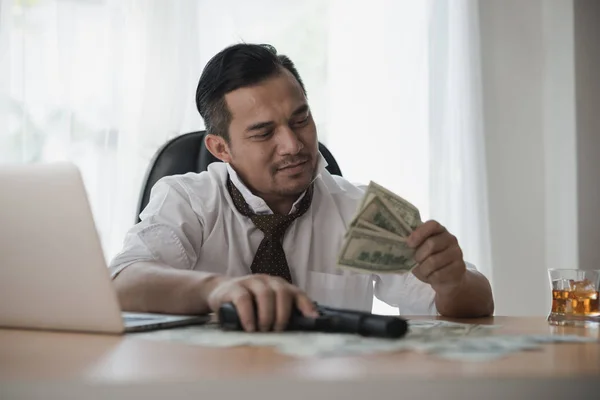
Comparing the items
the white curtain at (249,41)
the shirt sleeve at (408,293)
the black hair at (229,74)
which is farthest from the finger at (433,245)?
the white curtain at (249,41)

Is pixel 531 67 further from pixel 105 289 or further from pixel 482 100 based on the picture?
pixel 105 289

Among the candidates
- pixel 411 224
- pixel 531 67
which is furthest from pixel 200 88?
pixel 531 67

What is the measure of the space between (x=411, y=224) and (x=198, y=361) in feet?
2.22

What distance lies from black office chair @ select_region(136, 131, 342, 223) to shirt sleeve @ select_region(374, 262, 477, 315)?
40 centimetres

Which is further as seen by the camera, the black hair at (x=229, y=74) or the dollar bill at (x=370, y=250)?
the black hair at (x=229, y=74)

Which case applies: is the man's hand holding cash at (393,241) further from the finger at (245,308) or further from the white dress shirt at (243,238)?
the white dress shirt at (243,238)

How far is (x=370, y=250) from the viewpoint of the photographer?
1.22 metres

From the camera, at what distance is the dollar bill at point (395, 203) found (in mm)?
1223

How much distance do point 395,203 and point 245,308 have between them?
397 mm

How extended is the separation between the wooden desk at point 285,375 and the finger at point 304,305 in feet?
0.62

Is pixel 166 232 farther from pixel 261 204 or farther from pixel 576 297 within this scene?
pixel 576 297

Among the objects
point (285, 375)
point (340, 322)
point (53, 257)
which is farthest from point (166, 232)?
point (285, 375)

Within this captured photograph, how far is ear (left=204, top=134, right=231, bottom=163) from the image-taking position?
76.7 inches

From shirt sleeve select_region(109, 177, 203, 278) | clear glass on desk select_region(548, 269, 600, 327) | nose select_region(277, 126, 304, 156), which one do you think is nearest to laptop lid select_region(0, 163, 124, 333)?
shirt sleeve select_region(109, 177, 203, 278)
